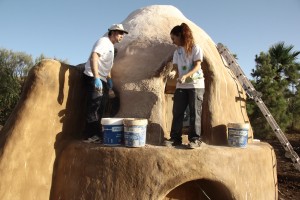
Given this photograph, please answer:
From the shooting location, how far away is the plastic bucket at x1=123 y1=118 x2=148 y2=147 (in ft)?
12.3

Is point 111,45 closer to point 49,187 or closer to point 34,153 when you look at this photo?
point 34,153

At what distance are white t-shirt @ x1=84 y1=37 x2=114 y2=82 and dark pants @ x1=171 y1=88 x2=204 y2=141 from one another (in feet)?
3.20

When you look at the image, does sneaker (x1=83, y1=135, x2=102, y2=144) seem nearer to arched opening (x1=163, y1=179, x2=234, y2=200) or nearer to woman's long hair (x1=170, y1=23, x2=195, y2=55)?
arched opening (x1=163, y1=179, x2=234, y2=200)

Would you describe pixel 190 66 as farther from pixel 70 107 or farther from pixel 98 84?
pixel 70 107

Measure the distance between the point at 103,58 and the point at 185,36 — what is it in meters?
1.08

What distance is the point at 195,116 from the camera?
405 cm

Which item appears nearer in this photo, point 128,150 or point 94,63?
point 128,150

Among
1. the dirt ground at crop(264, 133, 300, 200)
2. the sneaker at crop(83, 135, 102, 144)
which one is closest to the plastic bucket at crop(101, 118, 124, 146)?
the sneaker at crop(83, 135, 102, 144)

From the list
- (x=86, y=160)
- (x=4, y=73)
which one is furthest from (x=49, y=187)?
(x=4, y=73)

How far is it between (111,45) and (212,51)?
177cm

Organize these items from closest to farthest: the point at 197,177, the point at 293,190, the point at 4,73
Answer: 1. the point at 197,177
2. the point at 293,190
3. the point at 4,73

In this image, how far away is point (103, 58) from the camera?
4.23m

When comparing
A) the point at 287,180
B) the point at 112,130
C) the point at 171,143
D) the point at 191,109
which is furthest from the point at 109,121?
the point at 287,180

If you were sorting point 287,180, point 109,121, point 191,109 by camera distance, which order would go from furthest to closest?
point 287,180 < point 191,109 < point 109,121
